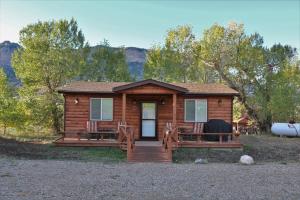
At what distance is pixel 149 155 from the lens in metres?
14.0

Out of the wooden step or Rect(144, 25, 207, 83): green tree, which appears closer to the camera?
the wooden step

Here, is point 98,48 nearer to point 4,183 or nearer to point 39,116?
point 39,116

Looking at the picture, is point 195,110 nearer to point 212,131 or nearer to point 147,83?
point 212,131

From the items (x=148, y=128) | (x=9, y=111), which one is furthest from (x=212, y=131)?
(x=9, y=111)

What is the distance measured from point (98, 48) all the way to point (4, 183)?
22.3m

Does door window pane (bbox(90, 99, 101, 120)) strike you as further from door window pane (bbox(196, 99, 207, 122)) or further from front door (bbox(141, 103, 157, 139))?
door window pane (bbox(196, 99, 207, 122))

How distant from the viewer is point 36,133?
998 inches

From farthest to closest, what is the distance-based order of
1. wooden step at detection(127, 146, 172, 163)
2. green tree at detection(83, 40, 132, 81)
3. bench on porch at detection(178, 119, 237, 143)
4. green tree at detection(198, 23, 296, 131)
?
green tree at detection(83, 40, 132, 81), green tree at detection(198, 23, 296, 131), bench on porch at detection(178, 119, 237, 143), wooden step at detection(127, 146, 172, 163)

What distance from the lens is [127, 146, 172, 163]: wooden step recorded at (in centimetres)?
1356

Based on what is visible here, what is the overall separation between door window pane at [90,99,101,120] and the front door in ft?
7.29

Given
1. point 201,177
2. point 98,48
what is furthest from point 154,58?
point 201,177

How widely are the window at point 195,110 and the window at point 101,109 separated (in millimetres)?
3846

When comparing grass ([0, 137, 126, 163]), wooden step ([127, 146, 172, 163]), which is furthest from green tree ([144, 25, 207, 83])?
wooden step ([127, 146, 172, 163])

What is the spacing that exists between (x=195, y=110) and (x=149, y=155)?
212 inches
